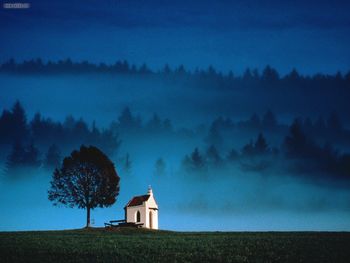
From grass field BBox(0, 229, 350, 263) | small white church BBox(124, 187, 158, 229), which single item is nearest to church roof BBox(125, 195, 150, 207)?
small white church BBox(124, 187, 158, 229)

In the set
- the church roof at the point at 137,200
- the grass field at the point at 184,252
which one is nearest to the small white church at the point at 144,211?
the church roof at the point at 137,200

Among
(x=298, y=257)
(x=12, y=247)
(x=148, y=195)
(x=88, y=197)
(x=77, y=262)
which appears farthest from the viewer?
(x=148, y=195)

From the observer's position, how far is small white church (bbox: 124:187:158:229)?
9356 cm

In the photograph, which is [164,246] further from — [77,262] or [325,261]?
[325,261]

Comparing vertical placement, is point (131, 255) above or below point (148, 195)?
below

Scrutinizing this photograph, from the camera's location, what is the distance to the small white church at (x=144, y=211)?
307 feet

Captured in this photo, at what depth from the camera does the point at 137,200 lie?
97.0 metres

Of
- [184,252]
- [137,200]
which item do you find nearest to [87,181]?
[137,200]

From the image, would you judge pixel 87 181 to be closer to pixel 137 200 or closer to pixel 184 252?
pixel 137 200

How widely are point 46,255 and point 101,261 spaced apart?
5.91 metres

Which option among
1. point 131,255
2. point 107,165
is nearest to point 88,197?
point 107,165

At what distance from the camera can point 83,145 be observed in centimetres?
9069

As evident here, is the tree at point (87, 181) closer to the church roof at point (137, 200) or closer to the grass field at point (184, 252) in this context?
the church roof at point (137, 200)

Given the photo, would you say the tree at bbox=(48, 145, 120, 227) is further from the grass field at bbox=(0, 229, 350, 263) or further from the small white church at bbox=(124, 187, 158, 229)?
the grass field at bbox=(0, 229, 350, 263)
